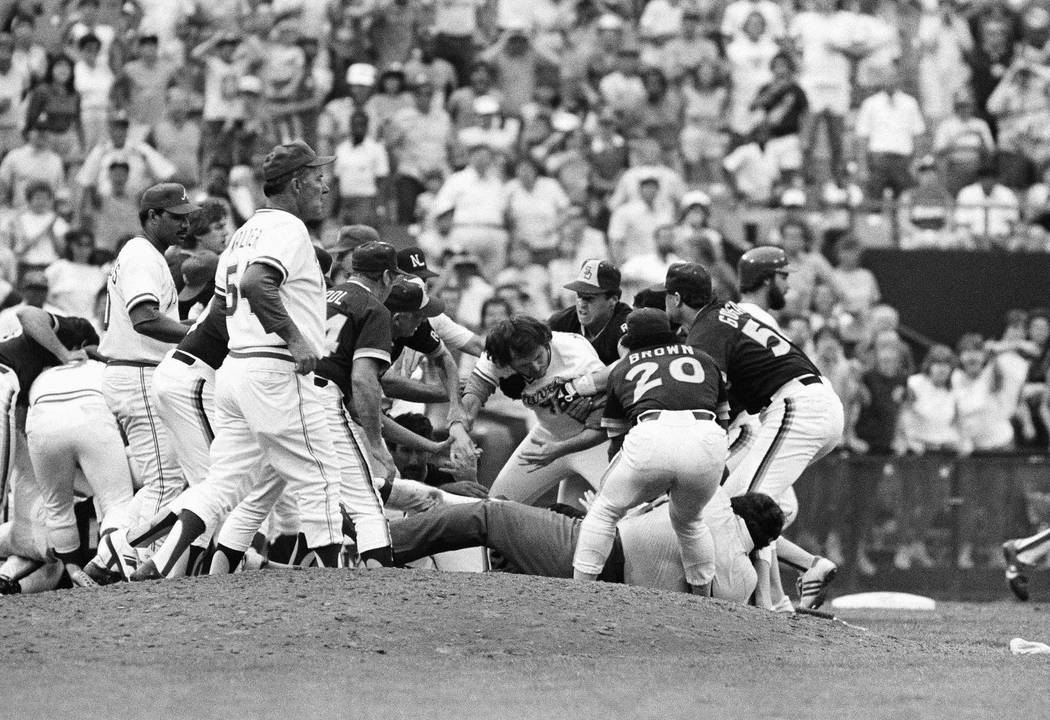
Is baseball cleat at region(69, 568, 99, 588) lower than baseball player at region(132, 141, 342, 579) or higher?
lower

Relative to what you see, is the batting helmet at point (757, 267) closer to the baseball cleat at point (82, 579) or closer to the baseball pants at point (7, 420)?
the baseball cleat at point (82, 579)

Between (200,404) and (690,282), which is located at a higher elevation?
(690,282)

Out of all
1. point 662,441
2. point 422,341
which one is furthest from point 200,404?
point 662,441

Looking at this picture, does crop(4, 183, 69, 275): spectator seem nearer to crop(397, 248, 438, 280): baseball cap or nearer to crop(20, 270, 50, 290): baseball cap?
crop(20, 270, 50, 290): baseball cap

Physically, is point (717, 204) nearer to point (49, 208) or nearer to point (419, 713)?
point (49, 208)

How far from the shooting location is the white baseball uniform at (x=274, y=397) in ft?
28.7

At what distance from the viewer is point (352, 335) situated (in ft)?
31.9

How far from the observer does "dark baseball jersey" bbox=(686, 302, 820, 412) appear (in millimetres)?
10609

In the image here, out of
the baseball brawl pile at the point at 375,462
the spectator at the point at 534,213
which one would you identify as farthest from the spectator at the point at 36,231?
the baseball brawl pile at the point at 375,462

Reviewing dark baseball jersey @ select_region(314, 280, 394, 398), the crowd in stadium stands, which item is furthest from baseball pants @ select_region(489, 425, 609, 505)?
the crowd in stadium stands

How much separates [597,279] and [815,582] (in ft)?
7.59

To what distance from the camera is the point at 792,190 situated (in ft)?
65.0

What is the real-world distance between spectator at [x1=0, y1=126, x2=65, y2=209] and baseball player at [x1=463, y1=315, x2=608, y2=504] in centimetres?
913

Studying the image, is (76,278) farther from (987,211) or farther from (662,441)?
(987,211)
